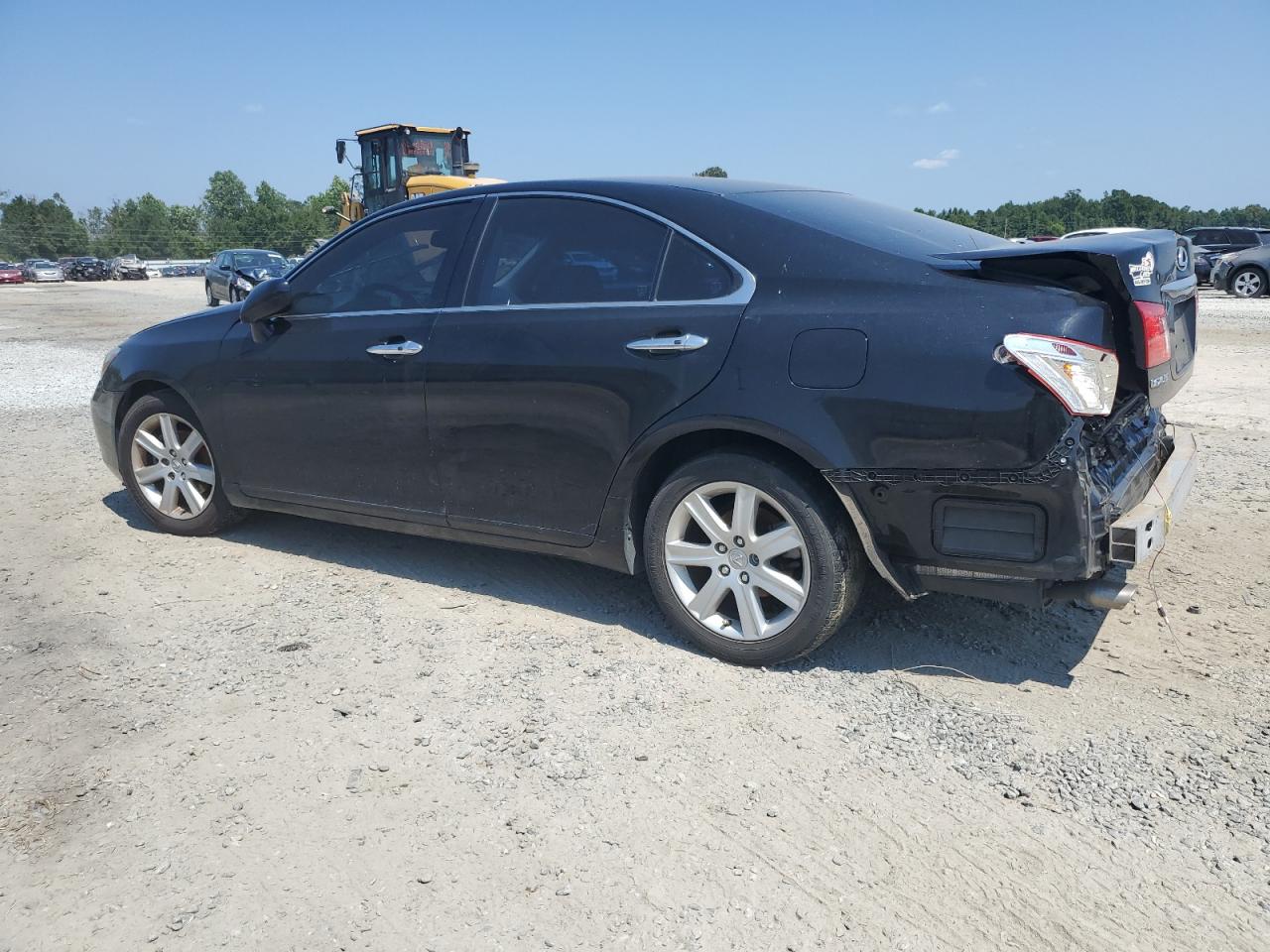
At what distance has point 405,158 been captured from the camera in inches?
859

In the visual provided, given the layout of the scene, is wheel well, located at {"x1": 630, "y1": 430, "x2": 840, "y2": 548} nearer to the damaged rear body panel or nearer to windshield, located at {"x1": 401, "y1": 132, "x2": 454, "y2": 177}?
the damaged rear body panel

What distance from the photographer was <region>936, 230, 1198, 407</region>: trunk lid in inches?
125

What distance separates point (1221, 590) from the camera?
4301 millimetres

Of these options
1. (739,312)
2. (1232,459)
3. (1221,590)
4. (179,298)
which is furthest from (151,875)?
(179,298)

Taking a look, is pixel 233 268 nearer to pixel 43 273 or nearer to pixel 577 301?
pixel 577 301

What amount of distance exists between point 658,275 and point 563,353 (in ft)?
1.56

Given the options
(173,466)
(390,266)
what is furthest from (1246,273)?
(173,466)

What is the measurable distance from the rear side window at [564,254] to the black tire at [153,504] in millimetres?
1952

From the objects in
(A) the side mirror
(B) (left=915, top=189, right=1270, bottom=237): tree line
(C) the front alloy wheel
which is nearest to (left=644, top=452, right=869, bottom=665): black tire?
(A) the side mirror

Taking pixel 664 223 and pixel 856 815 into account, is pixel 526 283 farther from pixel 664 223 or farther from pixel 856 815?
pixel 856 815

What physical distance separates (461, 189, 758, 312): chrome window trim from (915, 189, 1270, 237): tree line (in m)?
44.8

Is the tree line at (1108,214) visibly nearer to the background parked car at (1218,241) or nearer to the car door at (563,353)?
the background parked car at (1218,241)

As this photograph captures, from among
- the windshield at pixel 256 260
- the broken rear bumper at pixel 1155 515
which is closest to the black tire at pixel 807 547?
the broken rear bumper at pixel 1155 515

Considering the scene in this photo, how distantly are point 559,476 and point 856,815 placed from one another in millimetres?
Result: 1795
